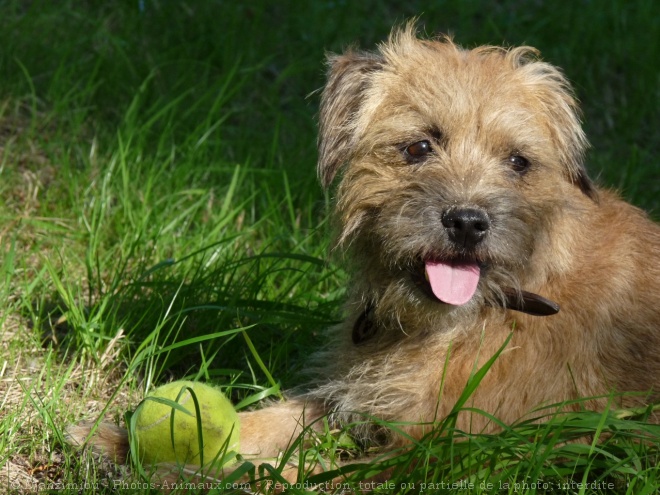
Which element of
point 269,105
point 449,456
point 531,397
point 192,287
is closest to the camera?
point 449,456

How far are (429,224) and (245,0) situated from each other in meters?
4.41

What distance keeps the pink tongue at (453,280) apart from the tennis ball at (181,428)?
2.89 ft

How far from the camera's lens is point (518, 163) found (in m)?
3.66

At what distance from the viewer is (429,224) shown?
11.0ft

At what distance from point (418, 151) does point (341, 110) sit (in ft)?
1.25

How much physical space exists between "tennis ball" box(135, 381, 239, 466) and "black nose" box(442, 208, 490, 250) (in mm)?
1025

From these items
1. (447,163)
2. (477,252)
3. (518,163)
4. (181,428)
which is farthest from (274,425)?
(518,163)

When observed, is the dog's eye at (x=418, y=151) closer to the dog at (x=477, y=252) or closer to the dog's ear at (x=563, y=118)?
the dog at (x=477, y=252)

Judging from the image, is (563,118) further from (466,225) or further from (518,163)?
(466,225)

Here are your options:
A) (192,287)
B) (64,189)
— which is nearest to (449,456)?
(192,287)

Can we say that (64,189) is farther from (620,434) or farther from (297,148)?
(620,434)

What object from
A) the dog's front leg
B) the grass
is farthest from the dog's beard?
the dog's front leg

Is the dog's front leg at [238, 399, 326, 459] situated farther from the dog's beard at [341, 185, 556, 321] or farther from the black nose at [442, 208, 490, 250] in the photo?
the black nose at [442, 208, 490, 250]

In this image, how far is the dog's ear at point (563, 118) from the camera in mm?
3766
